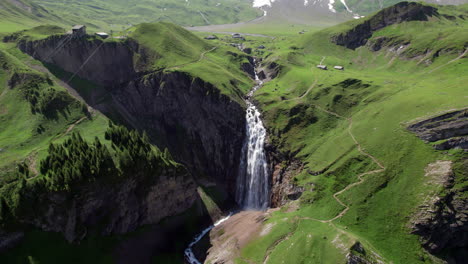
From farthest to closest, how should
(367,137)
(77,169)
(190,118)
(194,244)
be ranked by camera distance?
(190,118) < (367,137) < (194,244) < (77,169)

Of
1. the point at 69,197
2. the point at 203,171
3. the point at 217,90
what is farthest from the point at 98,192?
the point at 217,90

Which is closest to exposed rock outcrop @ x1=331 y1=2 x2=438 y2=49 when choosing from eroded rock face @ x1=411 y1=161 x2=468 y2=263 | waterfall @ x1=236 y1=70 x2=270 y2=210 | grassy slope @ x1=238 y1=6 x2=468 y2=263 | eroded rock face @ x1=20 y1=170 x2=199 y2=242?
grassy slope @ x1=238 y1=6 x2=468 y2=263

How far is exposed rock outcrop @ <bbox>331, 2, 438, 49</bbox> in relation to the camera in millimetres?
173750

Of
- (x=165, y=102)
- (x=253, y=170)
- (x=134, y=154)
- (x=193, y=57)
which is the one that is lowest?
(x=253, y=170)

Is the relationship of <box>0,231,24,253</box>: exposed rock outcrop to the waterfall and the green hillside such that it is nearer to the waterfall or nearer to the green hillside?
the green hillside

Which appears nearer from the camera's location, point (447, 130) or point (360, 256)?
point (360, 256)

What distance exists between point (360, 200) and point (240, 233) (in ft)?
121

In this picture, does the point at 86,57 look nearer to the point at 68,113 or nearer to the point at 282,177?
the point at 68,113

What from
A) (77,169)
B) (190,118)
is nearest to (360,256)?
(77,169)

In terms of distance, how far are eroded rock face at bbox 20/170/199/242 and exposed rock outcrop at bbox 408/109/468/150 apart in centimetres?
7782

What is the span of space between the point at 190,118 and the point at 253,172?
41.2 metres

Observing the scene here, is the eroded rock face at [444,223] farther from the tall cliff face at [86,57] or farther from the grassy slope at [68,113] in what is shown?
the tall cliff face at [86,57]

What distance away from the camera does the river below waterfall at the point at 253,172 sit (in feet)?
342

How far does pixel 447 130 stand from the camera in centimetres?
7850
